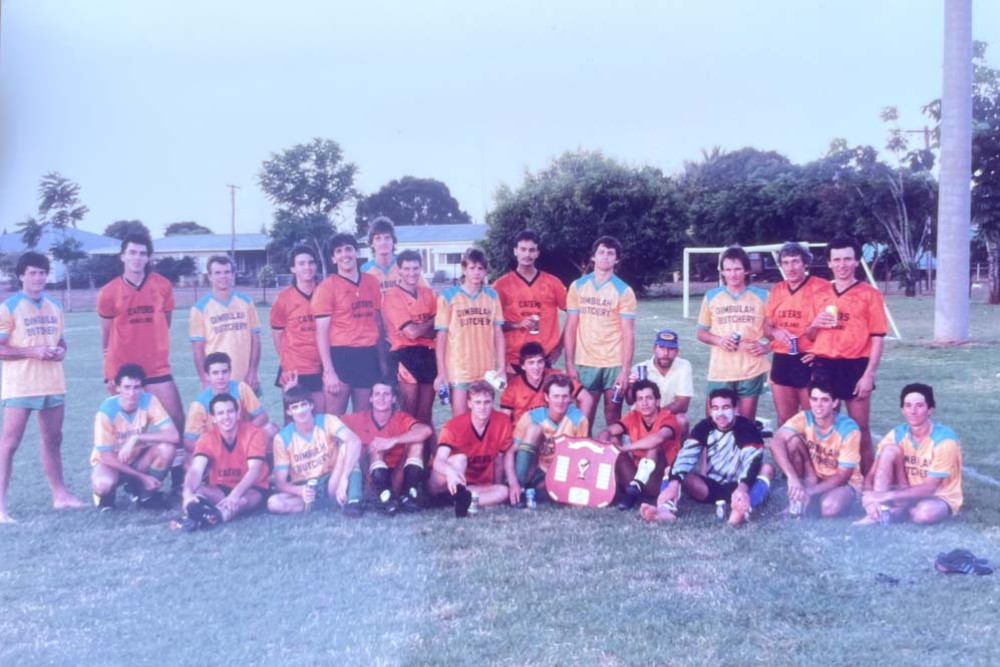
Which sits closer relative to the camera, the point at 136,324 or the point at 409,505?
the point at 409,505

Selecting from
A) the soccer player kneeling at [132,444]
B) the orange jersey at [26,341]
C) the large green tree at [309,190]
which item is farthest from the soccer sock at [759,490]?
the large green tree at [309,190]

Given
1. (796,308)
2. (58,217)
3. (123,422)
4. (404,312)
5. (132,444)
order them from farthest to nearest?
(58,217) < (404,312) < (796,308) < (123,422) < (132,444)

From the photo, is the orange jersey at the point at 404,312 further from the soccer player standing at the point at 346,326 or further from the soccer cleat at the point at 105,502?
the soccer cleat at the point at 105,502

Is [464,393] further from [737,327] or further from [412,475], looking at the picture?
[737,327]

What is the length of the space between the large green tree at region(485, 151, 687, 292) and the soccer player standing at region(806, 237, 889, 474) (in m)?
24.5

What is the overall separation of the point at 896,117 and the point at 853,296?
28.5 metres

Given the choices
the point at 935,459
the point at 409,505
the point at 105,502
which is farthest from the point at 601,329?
the point at 105,502

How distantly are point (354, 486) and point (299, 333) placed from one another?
4.17 feet

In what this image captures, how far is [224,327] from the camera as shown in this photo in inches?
239

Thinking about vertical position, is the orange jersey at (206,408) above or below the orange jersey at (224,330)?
below

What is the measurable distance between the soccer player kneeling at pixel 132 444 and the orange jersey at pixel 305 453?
2.25ft

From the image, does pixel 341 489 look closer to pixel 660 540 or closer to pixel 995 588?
pixel 660 540

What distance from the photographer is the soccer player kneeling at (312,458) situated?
17.7ft

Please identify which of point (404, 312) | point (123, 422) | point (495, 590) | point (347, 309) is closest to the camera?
point (495, 590)
